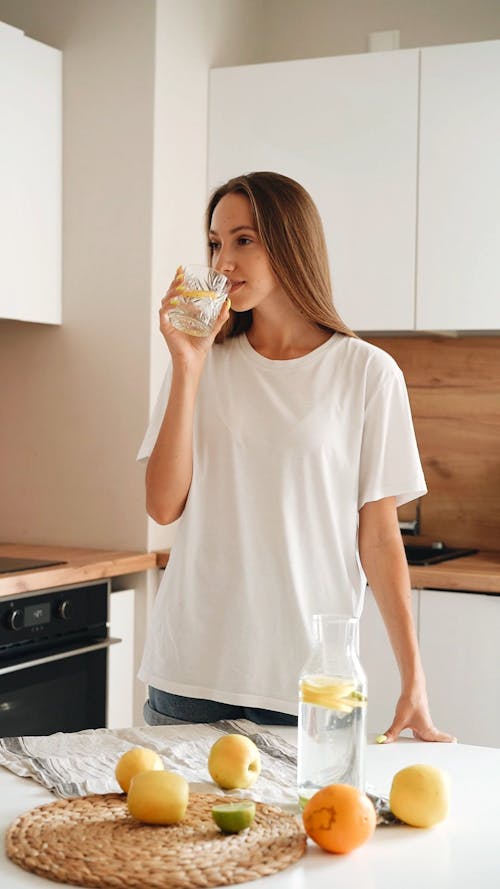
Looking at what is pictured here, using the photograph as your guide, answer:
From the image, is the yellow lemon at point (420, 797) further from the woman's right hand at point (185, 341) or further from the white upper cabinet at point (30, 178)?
the white upper cabinet at point (30, 178)

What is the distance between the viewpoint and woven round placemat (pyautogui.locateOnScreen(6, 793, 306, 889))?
953mm

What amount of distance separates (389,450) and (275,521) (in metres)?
0.20

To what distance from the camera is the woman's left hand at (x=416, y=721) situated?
4.77ft

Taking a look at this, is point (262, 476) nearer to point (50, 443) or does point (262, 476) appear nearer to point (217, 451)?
point (217, 451)

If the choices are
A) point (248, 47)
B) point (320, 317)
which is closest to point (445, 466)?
point (248, 47)

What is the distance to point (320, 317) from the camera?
1.79 m

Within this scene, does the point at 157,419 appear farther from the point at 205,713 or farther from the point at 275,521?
the point at 205,713

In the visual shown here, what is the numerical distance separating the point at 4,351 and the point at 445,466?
1.28m

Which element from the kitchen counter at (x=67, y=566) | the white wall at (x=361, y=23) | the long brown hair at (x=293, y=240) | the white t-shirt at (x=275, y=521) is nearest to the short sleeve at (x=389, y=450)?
the white t-shirt at (x=275, y=521)

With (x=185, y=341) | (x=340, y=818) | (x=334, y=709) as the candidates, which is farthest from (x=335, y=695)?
(x=185, y=341)

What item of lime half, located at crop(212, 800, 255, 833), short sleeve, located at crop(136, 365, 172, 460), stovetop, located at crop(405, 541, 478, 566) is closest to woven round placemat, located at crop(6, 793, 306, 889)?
lime half, located at crop(212, 800, 255, 833)

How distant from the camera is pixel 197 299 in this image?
5.38ft

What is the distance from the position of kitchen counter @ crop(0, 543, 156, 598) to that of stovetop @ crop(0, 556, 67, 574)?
0.02 metres

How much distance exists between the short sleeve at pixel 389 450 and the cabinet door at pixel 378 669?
111 cm
